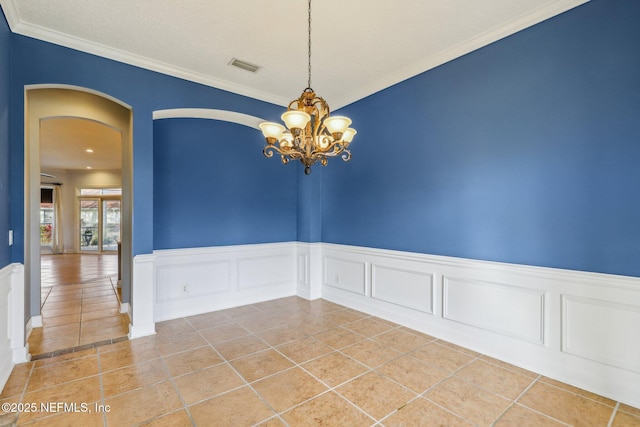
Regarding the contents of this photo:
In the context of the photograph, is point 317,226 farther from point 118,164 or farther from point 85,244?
point 85,244

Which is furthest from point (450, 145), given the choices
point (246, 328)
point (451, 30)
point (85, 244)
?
point (85, 244)

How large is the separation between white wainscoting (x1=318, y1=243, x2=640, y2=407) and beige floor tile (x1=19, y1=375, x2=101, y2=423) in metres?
3.01

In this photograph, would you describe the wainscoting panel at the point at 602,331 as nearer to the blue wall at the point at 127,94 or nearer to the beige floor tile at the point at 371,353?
the beige floor tile at the point at 371,353

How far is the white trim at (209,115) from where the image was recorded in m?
3.71

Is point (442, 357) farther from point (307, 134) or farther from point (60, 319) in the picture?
point (60, 319)

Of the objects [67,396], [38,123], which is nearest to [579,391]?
[67,396]

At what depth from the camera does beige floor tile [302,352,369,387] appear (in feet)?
8.26

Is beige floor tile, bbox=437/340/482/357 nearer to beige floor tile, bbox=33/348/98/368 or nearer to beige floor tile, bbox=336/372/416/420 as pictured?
beige floor tile, bbox=336/372/416/420

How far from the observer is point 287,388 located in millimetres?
2373

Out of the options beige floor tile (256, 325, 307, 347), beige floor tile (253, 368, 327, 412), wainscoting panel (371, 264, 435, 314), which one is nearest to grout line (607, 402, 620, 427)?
wainscoting panel (371, 264, 435, 314)

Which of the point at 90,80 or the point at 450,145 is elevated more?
the point at 90,80

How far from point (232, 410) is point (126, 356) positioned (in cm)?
147

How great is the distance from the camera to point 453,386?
7.89ft

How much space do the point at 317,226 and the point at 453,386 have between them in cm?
299
